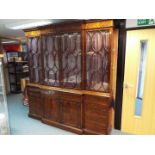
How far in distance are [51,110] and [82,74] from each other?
3.67 feet

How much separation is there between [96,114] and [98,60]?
3.24ft

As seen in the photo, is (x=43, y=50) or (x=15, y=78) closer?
(x=43, y=50)

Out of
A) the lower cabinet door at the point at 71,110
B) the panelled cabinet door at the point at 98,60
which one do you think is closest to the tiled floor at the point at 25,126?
the lower cabinet door at the point at 71,110

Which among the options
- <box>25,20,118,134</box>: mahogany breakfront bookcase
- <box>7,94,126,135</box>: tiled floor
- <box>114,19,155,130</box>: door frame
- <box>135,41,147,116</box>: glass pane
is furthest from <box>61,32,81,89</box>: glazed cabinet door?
<box>135,41,147,116</box>: glass pane

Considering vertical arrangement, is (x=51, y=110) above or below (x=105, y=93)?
below

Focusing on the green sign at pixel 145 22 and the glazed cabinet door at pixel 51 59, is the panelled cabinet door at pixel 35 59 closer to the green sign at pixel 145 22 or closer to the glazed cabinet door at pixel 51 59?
the glazed cabinet door at pixel 51 59

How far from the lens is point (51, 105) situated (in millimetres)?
3031

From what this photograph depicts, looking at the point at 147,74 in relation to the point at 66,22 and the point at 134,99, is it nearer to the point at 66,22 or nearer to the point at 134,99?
the point at 134,99

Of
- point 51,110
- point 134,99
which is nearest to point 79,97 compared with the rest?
point 51,110

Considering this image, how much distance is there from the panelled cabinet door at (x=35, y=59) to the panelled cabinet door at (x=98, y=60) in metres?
1.21

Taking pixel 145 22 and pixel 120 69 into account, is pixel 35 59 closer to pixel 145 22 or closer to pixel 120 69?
pixel 120 69

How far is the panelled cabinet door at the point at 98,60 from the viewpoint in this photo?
93.2 inches

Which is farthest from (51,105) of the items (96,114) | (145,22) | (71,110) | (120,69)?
(145,22)

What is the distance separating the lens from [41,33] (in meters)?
2.96
